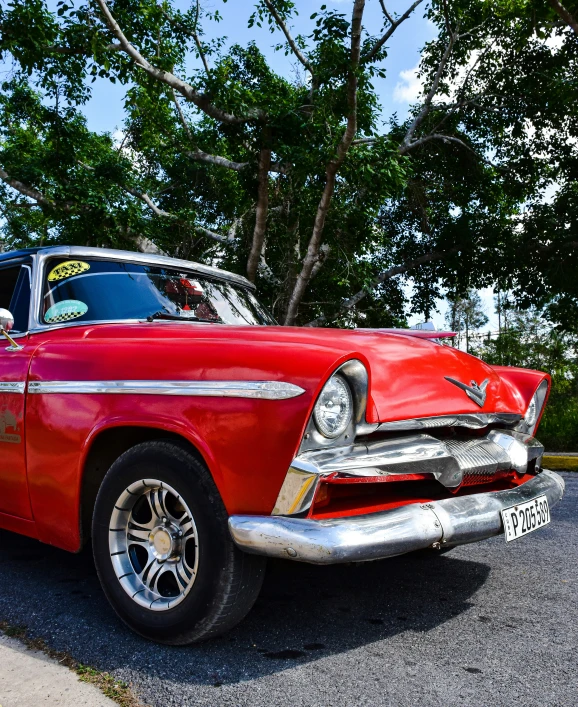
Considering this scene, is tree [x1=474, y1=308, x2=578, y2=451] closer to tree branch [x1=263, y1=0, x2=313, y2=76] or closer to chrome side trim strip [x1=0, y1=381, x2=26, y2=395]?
tree branch [x1=263, y1=0, x2=313, y2=76]

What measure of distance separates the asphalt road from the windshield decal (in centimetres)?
152

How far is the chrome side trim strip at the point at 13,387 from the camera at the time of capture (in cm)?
324

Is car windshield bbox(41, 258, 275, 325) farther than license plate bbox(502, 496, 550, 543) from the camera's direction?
Yes

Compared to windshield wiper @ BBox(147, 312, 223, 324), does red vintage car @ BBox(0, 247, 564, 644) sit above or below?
below

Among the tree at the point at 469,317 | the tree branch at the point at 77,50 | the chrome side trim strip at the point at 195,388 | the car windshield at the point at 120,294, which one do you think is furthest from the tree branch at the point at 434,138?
the tree at the point at 469,317

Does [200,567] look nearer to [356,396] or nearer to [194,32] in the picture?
[356,396]

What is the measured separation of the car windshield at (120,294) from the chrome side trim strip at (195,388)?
0.56m

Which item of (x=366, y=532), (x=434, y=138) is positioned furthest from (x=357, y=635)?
(x=434, y=138)

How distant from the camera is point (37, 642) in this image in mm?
2654

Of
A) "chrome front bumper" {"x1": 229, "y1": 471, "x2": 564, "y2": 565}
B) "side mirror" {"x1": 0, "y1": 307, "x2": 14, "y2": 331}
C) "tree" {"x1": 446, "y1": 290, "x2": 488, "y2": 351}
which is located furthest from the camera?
"tree" {"x1": 446, "y1": 290, "x2": 488, "y2": 351}

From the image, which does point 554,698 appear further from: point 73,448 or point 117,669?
point 73,448

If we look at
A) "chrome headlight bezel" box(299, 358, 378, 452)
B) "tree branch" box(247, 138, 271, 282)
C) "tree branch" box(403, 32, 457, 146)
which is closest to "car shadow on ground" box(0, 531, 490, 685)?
"chrome headlight bezel" box(299, 358, 378, 452)

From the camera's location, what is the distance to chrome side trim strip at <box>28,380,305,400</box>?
2.40 meters

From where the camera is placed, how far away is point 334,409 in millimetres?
2494
